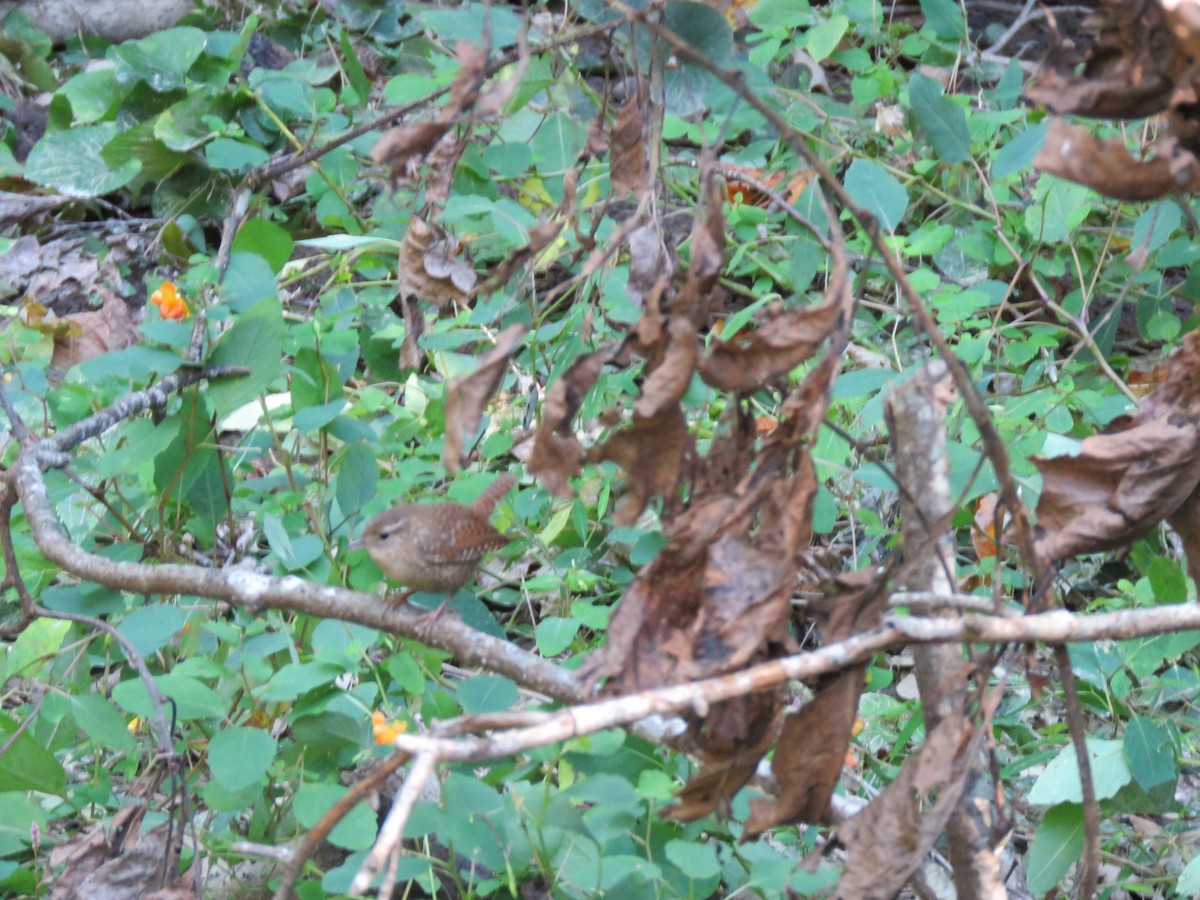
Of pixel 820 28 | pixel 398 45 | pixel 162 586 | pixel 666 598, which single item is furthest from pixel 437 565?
pixel 398 45

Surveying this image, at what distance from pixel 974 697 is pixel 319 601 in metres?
1.23

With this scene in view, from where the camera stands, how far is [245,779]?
78.3 inches

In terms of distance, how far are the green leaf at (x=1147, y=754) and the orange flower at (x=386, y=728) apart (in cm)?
153

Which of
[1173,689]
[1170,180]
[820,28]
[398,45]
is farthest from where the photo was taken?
[398,45]

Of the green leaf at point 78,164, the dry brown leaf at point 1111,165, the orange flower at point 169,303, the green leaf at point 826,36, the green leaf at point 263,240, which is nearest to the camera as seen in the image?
the dry brown leaf at point 1111,165

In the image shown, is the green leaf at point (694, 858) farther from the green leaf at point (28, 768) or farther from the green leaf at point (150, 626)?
the green leaf at point (28, 768)

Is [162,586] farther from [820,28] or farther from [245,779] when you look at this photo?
[820,28]

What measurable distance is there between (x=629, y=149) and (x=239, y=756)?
1.29m

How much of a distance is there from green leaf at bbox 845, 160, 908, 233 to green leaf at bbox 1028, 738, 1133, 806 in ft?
4.02

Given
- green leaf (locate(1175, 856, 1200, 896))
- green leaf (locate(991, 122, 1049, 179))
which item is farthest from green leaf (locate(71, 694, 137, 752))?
green leaf (locate(991, 122, 1049, 179))

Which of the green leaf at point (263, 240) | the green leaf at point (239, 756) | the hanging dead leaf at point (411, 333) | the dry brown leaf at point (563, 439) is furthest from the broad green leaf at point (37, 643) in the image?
the dry brown leaf at point (563, 439)

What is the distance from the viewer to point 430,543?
257 cm

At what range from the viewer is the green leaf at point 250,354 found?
91.6 inches

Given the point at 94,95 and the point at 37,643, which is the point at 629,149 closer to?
the point at 37,643
